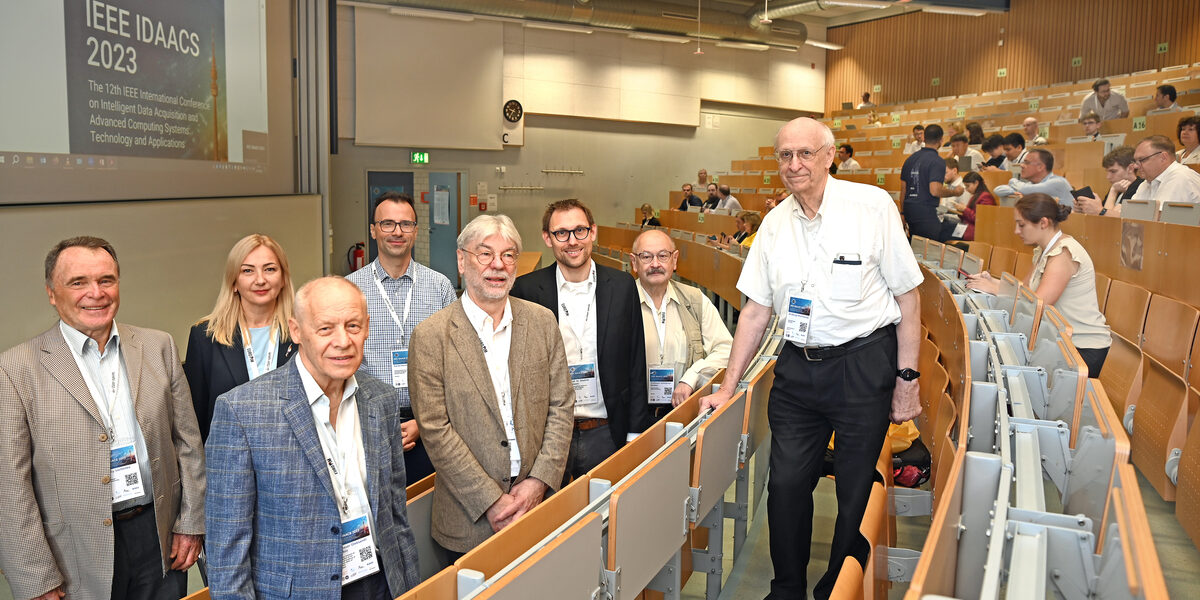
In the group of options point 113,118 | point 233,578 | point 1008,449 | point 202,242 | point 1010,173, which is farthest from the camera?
point 1010,173

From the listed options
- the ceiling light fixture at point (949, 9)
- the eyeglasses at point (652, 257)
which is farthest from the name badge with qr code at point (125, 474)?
the ceiling light fixture at point (949, 9)

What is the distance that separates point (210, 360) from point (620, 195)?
12818mm

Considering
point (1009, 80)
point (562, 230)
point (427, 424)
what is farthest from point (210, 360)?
point (1009, 80)

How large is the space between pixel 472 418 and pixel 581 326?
0.66 m

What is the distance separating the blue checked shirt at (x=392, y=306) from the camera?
9.11 feet

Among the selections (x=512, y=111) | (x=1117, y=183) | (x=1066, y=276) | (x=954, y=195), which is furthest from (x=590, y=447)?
(x=512, y=111)

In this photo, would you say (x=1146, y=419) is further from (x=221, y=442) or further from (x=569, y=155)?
(x=569, y=155)

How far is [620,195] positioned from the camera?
1491 centimetres

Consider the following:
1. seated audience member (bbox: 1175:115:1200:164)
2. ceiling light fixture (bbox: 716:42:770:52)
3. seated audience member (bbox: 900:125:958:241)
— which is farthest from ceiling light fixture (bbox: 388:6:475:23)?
seated audience member (bbox: 1175:115:1200:164)

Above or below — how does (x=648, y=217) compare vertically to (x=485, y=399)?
above

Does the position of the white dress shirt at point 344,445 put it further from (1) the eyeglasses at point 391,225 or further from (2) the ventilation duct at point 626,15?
(2) the ventilation duct at point 626,15

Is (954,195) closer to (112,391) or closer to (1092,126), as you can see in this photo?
(1092,126)

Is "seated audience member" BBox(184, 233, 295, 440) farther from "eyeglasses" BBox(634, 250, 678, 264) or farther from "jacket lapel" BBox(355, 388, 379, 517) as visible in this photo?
"eyeglasses" BBox(634, 250, 678, 264)

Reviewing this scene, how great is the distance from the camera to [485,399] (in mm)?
2170
